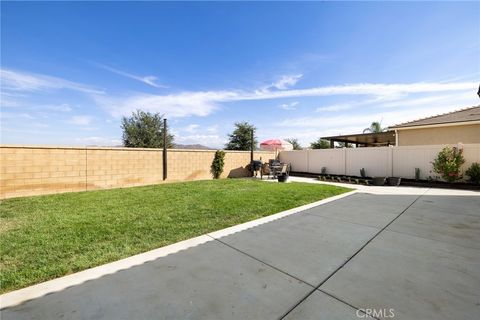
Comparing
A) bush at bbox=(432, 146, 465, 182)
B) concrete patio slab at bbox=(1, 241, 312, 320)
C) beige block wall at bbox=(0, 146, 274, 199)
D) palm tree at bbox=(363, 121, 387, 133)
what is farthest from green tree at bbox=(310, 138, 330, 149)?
concrete patio slab at bbox=(1, 241, 312, 320)

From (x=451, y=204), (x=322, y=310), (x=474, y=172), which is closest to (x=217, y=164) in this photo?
(x=451, y=204)

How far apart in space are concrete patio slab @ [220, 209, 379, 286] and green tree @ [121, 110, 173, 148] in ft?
70.9

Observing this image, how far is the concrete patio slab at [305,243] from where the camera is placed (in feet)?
8.50

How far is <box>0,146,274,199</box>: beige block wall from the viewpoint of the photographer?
6.85m

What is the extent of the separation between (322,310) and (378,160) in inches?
461

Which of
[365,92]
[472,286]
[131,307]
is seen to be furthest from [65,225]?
[365,92]

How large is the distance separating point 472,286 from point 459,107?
→ 15596 millimetres

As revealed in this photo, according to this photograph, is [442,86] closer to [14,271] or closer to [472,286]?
[472,286]

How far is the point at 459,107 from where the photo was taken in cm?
1259

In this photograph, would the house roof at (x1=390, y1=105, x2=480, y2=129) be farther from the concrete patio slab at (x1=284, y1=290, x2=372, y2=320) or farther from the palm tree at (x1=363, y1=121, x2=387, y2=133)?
the concrete patio slab at (x1=284, y1=290, x2=372, y2=320)

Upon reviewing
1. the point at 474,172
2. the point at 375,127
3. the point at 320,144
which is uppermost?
the point at 375,127

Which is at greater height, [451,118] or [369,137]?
[451,118]

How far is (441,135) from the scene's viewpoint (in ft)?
35.7

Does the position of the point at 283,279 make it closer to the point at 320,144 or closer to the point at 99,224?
the point at 99,224
